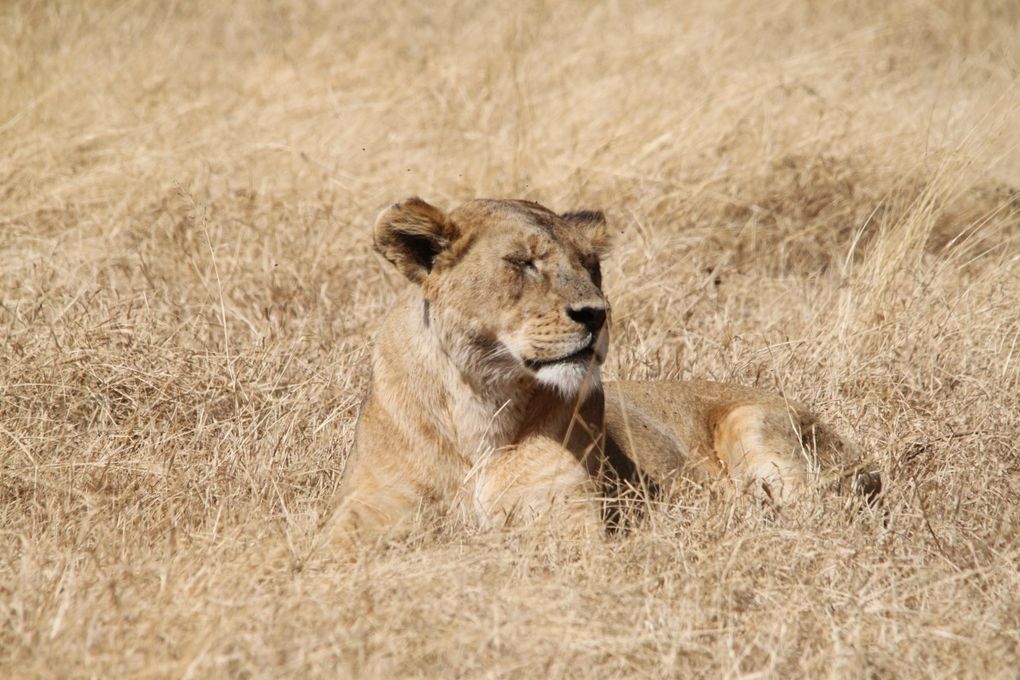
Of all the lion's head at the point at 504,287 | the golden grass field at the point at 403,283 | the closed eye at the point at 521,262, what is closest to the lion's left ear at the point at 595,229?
the lion's head at the point at 504,287

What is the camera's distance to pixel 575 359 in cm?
431

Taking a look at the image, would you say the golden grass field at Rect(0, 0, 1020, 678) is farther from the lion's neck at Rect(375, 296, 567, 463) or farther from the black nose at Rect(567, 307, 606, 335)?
the black nose at Rect(567, 307, 606, 335)

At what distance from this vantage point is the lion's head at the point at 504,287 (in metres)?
4.31

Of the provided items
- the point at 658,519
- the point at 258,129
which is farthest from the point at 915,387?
the point at 258,129

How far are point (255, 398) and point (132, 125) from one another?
3.81m

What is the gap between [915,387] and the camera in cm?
598

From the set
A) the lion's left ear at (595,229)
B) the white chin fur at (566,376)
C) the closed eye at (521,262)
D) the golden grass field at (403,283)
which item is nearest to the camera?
the golden grass field at (403,283)

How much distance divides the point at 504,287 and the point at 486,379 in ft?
0.98

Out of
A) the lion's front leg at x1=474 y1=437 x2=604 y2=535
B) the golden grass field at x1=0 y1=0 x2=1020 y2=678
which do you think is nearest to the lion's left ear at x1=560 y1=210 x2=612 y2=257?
Answer: the lion's front leg at x1=474 y1=437 x2=604 y2=535

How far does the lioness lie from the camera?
14.3 feet

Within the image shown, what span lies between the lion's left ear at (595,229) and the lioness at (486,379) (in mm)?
40

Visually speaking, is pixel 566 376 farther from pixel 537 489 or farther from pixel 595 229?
pixel 595 229

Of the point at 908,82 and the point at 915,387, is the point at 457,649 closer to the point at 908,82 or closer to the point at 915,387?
the point at 915,387

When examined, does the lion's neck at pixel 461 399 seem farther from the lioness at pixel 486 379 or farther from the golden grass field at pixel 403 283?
the golden grass field at pixel 403 283
